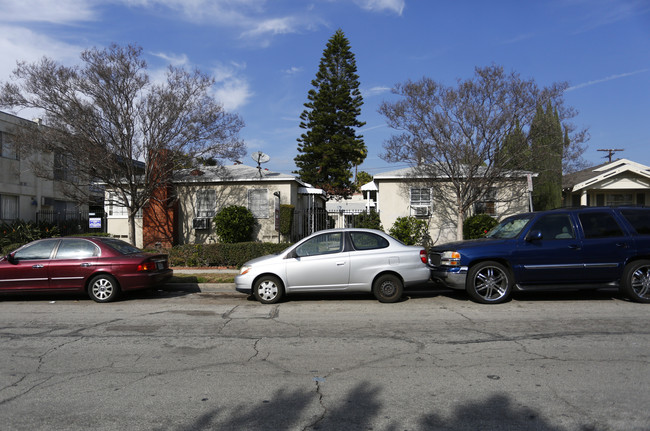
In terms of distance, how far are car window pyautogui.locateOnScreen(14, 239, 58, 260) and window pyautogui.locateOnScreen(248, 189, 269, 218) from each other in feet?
29.3

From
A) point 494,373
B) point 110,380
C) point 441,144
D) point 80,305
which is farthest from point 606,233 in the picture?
point 80,305

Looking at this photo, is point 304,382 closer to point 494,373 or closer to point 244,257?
point 494,373

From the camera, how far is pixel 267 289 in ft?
29.7

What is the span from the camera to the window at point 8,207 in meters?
20.6

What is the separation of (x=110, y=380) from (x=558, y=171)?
15934mm

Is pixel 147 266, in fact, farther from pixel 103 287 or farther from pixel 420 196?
pixel 420 196

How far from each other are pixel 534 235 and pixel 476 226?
8250mm

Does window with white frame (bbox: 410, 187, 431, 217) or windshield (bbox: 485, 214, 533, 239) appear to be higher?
window with white frame (bbox: 410, 187, 431, 217)

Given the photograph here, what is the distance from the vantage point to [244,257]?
14.3 m

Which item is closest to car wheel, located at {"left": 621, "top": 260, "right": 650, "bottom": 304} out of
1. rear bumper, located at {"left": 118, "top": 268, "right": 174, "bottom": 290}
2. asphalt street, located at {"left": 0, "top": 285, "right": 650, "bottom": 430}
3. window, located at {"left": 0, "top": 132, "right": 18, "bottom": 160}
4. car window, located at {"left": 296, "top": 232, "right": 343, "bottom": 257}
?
asphalt street, located at {"left": 0, "top": 285, "right": 650, "bottom": 430}

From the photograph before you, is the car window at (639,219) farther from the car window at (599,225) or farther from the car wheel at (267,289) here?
the car wheel at (267,289)

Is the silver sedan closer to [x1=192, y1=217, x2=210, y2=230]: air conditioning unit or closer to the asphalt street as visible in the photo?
the asphalt street

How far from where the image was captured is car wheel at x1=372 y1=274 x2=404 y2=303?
8906 millimetres

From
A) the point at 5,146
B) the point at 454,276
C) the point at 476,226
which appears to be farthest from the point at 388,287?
the point at 5,146
